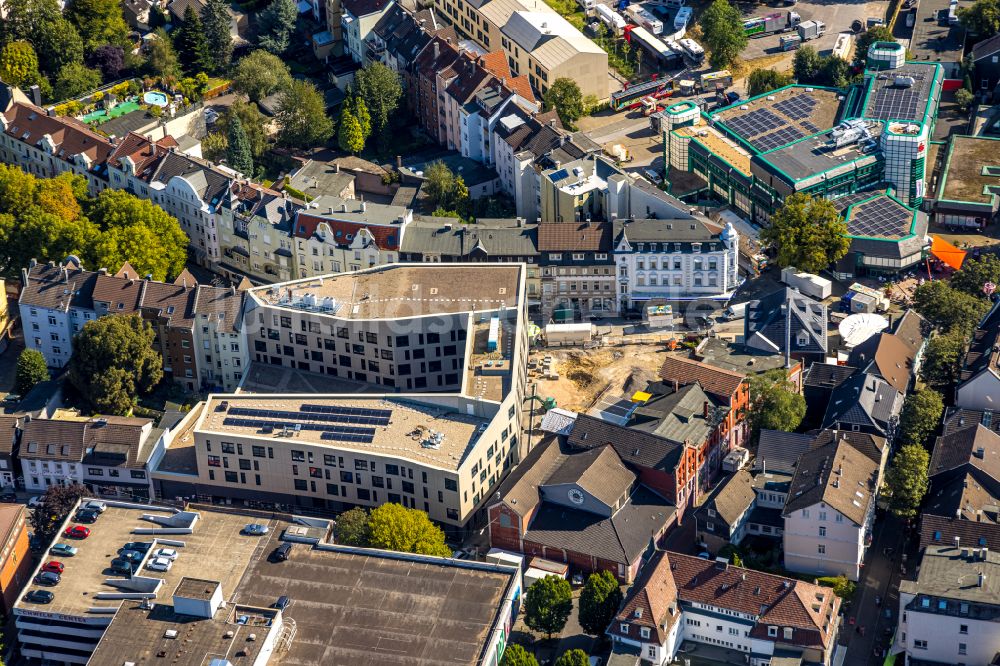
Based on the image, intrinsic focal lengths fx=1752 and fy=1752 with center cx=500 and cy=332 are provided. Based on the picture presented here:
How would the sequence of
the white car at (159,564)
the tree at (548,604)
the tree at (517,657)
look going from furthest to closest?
the white car at (159,564) < the tree at (548,604) < the tree at (517,657)

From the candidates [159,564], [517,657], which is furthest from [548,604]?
[159,564]

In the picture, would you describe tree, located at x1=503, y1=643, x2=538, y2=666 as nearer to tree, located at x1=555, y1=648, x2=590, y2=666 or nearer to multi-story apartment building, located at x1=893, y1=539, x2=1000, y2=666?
tree, located at x1=555, y1=648, x2=590, y2=666

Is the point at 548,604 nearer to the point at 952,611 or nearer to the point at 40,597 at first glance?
the point at 952,611

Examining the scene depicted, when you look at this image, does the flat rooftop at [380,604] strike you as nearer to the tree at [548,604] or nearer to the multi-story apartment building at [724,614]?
the tree at [548,604]

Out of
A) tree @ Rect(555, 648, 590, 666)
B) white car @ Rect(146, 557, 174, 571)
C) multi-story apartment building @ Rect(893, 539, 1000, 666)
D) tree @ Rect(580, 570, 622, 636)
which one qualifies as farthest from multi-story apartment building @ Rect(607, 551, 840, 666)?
white car @ Rect(146, 557, 174, 571)

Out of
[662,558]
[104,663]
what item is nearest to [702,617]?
[662,558]

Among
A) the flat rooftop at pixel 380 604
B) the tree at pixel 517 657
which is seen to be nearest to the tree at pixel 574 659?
the tree at pixel 517 657

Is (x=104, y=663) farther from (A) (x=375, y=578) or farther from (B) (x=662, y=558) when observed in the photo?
(B) (x=662, y=558)
